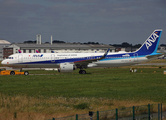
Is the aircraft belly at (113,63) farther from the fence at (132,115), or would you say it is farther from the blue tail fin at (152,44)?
the fence at (132,115)

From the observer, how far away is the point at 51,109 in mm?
19500

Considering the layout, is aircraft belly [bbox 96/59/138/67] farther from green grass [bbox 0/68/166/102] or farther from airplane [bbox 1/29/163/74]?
green grass [bbox 0/68/166/102]

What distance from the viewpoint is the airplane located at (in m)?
50.8

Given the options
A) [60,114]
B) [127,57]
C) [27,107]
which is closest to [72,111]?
[60,114]

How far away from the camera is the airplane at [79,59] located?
167ft

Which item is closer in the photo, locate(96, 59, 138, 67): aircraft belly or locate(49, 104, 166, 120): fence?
locate(49, 104, 166, 120): fence

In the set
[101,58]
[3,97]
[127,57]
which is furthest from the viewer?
[127,57]

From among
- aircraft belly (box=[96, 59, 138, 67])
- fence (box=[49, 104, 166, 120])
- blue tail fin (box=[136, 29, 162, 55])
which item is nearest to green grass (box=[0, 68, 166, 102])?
fence (box=[49, 104, 166, 120])

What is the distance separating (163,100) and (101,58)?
93.7ft

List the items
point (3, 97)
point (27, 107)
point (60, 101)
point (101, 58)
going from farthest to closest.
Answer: point (101, 58) → point (3, 97) → point (60, 101) → point (27, 107)

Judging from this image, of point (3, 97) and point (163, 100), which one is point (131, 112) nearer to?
point (163, 100)

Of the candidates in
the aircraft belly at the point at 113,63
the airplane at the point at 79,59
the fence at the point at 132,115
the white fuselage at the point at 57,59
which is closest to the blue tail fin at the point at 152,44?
the airplane at the point at 79,59

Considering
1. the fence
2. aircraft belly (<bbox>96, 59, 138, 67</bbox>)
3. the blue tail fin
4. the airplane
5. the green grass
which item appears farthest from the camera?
the blue tail fin

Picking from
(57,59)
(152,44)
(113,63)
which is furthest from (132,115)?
(152,44)
